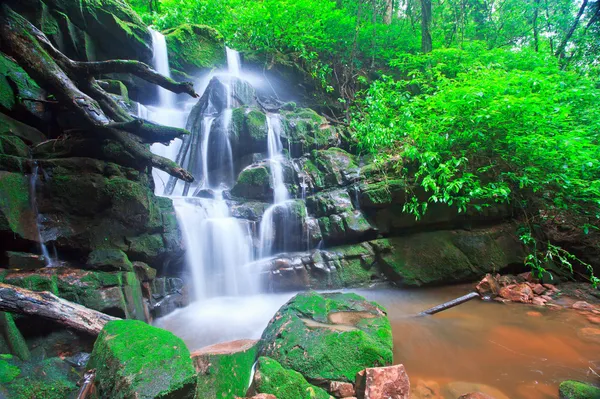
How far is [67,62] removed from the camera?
185 inches

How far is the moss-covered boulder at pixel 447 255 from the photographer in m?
6.38

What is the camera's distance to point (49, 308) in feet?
9.63

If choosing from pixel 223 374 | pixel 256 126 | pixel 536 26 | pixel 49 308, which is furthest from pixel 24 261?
pixel 536 26

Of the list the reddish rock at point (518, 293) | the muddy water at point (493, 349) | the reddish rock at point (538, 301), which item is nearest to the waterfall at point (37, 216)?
the muddy water at point (493, 349)

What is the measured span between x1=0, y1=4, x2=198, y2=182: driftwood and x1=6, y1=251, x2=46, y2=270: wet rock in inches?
83.5

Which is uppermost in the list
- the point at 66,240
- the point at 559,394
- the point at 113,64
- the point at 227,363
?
the point at 113,64

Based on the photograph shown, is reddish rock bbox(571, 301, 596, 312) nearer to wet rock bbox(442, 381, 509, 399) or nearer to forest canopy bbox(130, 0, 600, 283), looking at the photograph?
forest canopy bbox(130, 0, 600, 283)

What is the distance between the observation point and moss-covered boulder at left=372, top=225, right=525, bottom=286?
638 centimetres

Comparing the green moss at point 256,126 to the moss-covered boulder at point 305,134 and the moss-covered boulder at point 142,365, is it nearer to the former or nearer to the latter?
the moss-covered boulder at point 305,134

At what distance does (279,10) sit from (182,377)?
42.2 feet

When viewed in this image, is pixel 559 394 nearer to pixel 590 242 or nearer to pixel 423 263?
pixel 423 263

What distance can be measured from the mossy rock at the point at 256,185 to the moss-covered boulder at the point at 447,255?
11.2ft

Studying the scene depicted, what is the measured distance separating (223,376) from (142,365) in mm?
845

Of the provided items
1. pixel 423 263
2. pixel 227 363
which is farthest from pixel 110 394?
pixel 423 263
